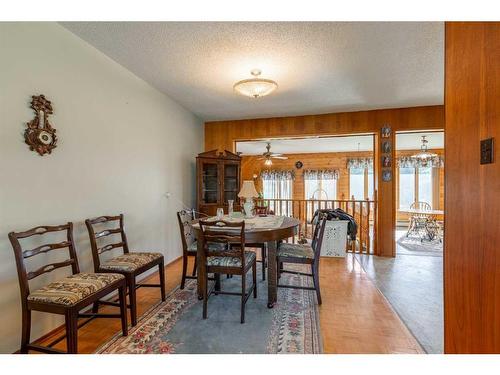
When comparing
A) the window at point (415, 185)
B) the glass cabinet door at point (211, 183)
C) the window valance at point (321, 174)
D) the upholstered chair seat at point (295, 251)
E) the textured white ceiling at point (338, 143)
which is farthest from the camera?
the window valance at point (321, 174)

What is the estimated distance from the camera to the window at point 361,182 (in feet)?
26.2

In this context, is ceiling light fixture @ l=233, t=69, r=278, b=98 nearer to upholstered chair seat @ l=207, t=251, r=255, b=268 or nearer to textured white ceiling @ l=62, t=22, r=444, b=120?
textured white ceiling @ l=62, t=22, r=444, b=120

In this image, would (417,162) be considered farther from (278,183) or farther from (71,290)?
(71,290)

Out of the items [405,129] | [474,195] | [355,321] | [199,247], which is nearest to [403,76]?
[405,129]

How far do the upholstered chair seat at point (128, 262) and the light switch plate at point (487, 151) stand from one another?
2291mm

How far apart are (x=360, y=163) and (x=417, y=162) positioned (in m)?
1.62

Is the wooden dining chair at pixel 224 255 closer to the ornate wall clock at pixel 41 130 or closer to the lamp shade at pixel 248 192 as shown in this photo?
the lamp shade at pixel 248 192

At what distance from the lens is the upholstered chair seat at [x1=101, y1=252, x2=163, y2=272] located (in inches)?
80.1

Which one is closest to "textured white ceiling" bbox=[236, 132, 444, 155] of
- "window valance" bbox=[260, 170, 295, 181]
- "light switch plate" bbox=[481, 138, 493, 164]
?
"window valance" bbox=[260, 170, 295, 181]

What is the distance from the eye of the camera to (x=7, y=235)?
5.28 feet

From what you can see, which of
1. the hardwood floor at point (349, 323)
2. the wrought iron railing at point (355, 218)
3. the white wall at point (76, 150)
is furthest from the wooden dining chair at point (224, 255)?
the wrought iron railing at point (355, 218)

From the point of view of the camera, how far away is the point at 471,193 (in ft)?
3.40

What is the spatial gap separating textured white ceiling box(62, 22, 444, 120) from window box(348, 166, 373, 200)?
4.56m
